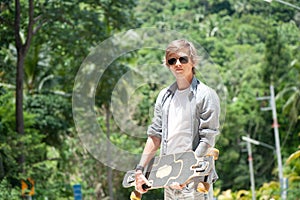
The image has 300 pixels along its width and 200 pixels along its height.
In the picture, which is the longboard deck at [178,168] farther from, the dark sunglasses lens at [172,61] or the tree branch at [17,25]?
the tree branch at [17,25]

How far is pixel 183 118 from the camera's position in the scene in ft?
16.5

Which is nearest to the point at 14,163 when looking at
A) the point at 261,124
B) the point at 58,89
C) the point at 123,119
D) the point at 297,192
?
the point at 297,192

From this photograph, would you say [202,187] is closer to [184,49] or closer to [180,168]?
[180,168]

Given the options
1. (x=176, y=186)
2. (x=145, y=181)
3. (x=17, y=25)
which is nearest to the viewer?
(x=176, y=186)

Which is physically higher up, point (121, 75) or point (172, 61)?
point (121, 75)

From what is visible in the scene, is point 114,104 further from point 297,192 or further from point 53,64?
point 53,64

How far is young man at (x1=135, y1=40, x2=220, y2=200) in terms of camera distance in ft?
16.2

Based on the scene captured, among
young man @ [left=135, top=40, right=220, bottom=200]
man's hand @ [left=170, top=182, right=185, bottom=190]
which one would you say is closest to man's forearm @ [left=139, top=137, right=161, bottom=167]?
young man @ [left=135, top=40, right=220, bottom=200]

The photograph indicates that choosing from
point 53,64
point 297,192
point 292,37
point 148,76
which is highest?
point 292,37

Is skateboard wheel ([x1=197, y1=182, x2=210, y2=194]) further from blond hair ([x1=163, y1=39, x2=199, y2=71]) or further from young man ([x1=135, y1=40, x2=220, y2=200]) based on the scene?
blond hair ([x1=163, y1=39, x2=199, y2=71])

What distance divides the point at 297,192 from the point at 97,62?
50.3 feet

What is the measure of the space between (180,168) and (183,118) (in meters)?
0.37

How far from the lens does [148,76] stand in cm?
714

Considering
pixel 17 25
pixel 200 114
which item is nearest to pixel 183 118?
pixel 200 114
